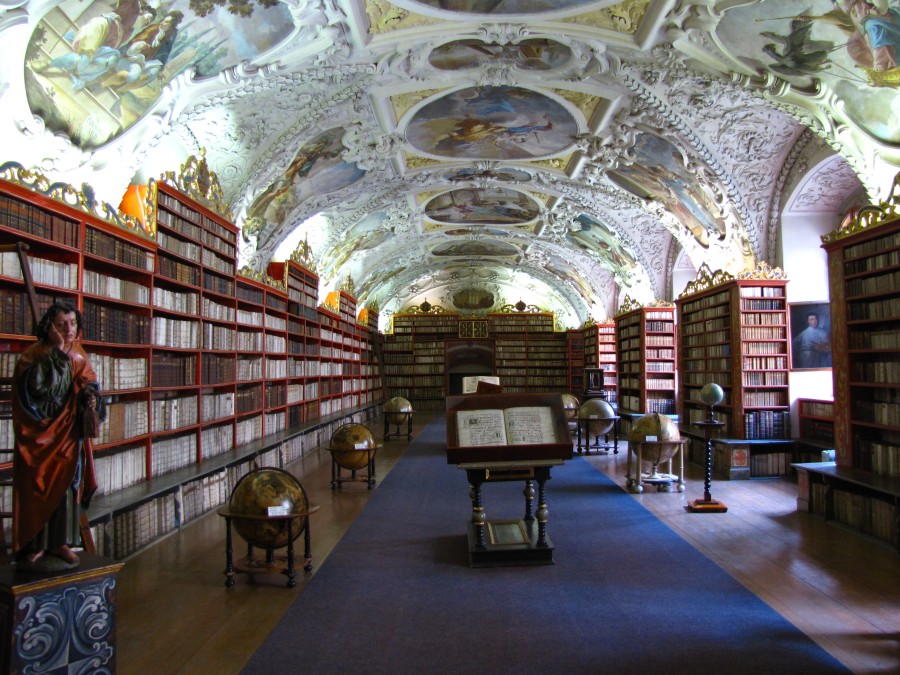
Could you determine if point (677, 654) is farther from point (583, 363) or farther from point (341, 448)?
point (583, 363)

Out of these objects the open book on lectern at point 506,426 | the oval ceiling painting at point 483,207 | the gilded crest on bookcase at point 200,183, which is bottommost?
the open book on lectern at point 506,426

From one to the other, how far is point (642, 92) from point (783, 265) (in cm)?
442

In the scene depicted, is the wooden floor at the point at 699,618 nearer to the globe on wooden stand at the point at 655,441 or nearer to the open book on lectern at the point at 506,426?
the globe on wooden stand at the point at 655,441

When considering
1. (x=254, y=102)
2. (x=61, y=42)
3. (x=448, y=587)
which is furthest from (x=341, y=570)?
(x=254, y=102)

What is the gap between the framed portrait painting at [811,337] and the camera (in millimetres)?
11281

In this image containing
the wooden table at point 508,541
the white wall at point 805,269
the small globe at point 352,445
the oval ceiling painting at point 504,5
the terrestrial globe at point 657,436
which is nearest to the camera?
the wooden table at point 508,541

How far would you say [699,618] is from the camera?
473 centimetres

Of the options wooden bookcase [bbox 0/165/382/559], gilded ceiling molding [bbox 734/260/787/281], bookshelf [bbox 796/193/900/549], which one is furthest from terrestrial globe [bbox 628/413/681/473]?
wooden bookcase [bbox 0/165/382/559]

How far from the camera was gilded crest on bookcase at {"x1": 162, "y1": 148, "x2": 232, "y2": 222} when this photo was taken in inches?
328

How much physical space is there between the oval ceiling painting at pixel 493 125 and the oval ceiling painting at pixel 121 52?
13.4 feet

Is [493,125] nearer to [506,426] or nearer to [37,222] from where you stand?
[506,426]

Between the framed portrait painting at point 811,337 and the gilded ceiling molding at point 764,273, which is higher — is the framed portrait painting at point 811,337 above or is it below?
below

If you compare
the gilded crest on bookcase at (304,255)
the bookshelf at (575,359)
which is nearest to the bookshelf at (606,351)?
the bookshelf at (575,359)

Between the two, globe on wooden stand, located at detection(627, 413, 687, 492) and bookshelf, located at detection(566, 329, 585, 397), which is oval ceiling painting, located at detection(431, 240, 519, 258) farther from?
globe on wooden stand, located at detection(627, 413, 687, 492)
